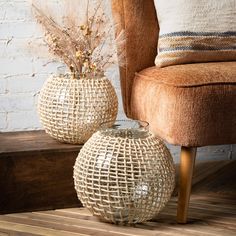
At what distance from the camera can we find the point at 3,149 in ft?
5.36

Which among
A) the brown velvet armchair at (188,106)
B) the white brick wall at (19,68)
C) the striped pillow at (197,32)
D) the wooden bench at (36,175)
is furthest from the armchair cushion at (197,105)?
the white brick wall at (19,68)

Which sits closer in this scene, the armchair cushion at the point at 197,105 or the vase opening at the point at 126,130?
the armchair cushion at the point at 197,105

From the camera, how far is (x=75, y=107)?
1652mm

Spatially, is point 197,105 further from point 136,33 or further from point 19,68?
point 19,68

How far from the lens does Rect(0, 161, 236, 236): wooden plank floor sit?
5.01 feet

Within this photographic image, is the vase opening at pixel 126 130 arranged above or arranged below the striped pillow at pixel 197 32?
below

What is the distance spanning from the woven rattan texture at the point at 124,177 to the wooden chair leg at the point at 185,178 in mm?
32

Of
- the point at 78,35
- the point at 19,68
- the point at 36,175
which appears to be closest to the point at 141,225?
the point at 36,175

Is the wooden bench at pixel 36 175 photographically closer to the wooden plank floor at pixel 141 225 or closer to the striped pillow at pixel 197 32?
the wooden plank floor at pixel 141 225

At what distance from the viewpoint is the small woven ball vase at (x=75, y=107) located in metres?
1.66

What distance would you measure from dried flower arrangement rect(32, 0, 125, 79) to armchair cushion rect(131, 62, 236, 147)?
262 millimetres

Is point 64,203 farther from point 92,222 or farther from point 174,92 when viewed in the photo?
point 174,92

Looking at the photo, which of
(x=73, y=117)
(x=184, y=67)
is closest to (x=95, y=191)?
(x=73, y=117)

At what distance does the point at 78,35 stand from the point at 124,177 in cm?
48
